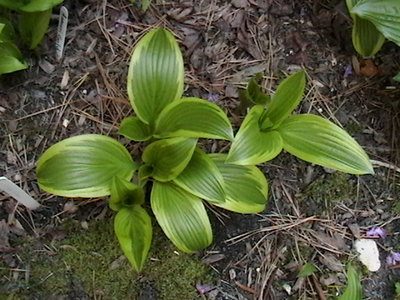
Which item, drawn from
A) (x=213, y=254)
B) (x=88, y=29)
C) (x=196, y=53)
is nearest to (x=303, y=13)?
(x=196, y=53)

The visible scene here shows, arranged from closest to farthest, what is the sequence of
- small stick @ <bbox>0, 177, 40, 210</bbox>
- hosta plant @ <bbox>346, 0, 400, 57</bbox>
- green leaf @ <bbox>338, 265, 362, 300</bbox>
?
small stick @ <bbox>0, 177, 40, 210</bbox> < green leaf @ <bbox>338, 265, 362, 300</bbox> < hosta plant @ <bbox>346, 0, 400, 57</bbox>

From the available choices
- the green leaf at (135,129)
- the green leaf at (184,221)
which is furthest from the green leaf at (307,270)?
the green leaf at (135,129)

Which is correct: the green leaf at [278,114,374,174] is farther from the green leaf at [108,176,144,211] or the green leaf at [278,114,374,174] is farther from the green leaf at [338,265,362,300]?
the green leaf at [108,176,144,211]

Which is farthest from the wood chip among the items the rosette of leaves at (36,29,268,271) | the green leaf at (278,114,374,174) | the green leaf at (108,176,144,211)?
the green leaf at (278,114,374,174)

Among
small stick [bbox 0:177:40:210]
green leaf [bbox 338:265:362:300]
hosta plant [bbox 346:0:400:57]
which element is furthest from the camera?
hosta plant [bbox 346:0:400:57]

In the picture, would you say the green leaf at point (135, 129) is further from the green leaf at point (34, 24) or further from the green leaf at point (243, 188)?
the green leaf at point (34, 24)

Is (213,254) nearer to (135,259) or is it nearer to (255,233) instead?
(255,233)
